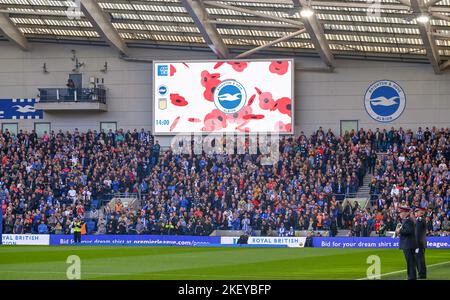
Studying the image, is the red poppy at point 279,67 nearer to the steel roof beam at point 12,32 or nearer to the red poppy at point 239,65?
the red poppy at point 239,65

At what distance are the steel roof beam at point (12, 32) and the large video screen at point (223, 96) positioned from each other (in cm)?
A: 846

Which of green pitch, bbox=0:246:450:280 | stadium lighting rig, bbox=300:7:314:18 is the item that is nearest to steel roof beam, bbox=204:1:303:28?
stadium lighting rig, bbox=300:7:314:18

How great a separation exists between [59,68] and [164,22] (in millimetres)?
8303

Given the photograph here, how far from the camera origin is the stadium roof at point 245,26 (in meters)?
43.8

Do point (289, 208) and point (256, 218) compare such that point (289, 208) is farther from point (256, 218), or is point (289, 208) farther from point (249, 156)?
point (249, 156)

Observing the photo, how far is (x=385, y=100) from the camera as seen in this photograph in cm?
5056

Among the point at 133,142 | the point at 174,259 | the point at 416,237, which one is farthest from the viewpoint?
the point at 133,142

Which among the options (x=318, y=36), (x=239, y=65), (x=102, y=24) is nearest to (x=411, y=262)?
(x=318, y=36)

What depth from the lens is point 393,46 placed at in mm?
48719

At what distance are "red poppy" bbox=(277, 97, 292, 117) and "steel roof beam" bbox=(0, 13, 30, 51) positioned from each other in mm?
15813

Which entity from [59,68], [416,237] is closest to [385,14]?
[59,68]

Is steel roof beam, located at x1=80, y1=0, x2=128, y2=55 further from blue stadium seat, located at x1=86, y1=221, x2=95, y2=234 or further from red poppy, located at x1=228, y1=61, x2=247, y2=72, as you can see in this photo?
blue stadium seat, located at x1=86, y1=221, x2=95, y2=234

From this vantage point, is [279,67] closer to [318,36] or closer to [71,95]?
[318,36]
